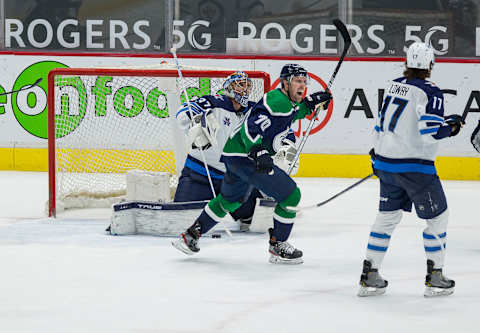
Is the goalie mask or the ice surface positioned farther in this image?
the goalie mask

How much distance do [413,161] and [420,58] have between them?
0.40m

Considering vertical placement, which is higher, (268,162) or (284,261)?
(268,162)

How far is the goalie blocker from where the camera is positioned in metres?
4.67

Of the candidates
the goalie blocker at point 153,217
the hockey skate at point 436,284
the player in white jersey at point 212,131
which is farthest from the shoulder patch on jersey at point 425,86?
the goalie blocker at point 153,217

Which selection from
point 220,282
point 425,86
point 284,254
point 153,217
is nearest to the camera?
point 425,86

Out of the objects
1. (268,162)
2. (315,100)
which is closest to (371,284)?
(268,162)

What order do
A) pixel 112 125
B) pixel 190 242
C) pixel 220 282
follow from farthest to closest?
pixel 112 125, pixel 190 242, pixel 220 282

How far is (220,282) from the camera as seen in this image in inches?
141

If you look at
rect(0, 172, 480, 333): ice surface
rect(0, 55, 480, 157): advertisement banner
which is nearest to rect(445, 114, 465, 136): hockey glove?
rect(0, 172, 480, 333): ice surface

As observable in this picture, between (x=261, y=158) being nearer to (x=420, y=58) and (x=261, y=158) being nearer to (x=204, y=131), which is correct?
(x=204, y=131)

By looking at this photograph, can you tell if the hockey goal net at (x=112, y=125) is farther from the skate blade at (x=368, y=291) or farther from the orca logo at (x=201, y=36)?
the skate blade at (x=368, y=291)

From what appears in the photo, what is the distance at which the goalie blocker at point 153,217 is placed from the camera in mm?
4672

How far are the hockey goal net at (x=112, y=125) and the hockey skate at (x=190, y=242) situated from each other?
1.46m

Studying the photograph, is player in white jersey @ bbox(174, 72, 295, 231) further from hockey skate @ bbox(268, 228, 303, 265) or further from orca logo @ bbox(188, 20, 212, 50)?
orca logo @ bbox(188, 20, 212, 50)
